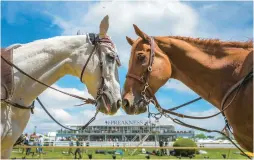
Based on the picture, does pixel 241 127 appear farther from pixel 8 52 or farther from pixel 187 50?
pixel 8 52

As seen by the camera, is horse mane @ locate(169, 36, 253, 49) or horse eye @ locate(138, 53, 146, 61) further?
horse eye @ locate(138, 53, 146, 61)

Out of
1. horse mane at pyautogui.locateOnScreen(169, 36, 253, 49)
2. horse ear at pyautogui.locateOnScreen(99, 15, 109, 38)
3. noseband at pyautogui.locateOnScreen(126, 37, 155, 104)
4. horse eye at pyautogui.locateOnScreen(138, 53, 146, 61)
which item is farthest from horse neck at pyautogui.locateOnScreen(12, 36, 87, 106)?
horse mane at pyautogui.locateOnScreen(169, 36, 253, 49)

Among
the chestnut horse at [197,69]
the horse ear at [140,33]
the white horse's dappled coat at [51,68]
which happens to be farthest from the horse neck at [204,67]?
the white horse's dappled coat at [51,68]

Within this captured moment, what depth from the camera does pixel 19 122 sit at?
4367 millimetres

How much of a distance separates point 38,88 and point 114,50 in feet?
4.57

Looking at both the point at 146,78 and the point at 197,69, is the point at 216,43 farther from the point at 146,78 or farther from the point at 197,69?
the point at 146,78

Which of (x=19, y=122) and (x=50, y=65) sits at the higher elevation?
(x=50, y=65)

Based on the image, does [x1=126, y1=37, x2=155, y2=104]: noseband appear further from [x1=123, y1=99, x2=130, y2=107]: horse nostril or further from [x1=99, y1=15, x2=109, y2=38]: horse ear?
[x1=99, y1=15, x2=109, y2=38]: horse ear

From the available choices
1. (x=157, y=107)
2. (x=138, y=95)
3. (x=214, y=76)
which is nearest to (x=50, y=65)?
(x=138, y=95)

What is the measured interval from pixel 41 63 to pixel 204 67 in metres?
2.50

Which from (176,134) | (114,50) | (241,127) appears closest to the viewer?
(241,127)

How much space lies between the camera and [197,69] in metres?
4.61

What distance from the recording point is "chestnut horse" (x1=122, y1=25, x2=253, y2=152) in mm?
4023

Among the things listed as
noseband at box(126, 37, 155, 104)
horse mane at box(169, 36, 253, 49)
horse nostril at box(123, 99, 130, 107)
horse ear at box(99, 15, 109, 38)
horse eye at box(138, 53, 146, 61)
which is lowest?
horse nostril at box(123, 99, 130, 107)
